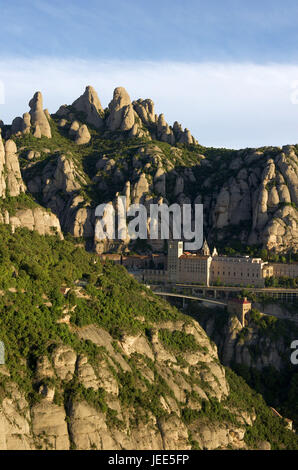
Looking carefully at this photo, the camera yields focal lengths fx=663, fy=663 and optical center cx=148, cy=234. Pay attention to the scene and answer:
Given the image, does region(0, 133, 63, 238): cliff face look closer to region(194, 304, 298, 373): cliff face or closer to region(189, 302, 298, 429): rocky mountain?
region(189, 302, 298, 429): rocky mountain

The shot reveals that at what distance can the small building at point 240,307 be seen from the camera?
5522 inches

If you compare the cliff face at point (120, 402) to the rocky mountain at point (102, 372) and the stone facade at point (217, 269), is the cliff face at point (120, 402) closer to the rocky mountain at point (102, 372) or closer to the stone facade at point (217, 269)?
the rocky mountain at point (102, 372)

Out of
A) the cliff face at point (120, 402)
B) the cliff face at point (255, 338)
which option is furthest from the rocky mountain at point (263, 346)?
the cliff face at point (120, 402)

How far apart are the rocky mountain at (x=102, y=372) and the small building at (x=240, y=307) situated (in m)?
20.1

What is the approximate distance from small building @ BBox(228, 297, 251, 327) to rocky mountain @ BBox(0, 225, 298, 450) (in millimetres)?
20072

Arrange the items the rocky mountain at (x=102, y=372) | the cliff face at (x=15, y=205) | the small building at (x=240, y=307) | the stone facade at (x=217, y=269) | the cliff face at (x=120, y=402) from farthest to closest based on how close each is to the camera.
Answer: the stone facade at (x=217, y=269)
the small building at (x=240, y=307)
the cliff face at (x=15, y=205)
the rocky mountain at (x=102, y=372)
the cliff face at (x=120, y=402)

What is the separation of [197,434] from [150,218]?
327ft

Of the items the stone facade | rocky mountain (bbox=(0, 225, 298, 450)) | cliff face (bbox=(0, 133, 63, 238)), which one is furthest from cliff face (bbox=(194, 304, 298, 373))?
cliff face (bbox=(0, 133, 63, 238))

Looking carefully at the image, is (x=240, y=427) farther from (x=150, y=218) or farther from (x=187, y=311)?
(x=150, y=218)

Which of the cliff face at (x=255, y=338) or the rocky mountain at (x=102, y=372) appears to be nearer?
the rocky mountain at (x=102, y=372)

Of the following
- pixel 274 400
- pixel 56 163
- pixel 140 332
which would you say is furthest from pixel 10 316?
pixel 56 163

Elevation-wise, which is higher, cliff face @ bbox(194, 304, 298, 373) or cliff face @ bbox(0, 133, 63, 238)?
cliff face @ bbox(0, 133, 63, 238)

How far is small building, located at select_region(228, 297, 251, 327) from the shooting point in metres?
140

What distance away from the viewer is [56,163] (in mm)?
199250
